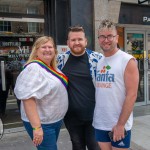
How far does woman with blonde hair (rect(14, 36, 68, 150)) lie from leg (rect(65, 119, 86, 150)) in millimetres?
338

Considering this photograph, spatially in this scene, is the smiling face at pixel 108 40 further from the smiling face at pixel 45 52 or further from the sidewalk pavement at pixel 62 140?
the sidewalk pavement at pixel 62 140

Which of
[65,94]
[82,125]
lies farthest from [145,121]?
[65,94]

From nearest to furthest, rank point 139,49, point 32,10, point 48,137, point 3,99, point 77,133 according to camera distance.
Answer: point 48,137
point 77,133
point 32,10
point 3,99
point 139,49

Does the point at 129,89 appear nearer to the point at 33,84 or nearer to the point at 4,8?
the point at 33,84

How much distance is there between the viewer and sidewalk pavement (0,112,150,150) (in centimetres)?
444

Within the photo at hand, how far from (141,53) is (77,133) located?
489 centimetres

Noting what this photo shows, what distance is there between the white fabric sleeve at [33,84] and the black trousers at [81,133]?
698 millimetres

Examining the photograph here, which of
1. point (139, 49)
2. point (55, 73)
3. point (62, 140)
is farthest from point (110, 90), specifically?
point (139, 49)

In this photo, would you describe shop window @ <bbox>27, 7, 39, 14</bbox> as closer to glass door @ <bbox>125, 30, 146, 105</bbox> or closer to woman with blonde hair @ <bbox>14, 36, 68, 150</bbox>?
glass door @ <bbox>125, 30, 146, 105</bbox>

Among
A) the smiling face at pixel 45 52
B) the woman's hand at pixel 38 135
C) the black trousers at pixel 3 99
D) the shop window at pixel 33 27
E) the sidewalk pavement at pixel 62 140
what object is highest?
the shop window at pixel 33 27

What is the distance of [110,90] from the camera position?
2406mm

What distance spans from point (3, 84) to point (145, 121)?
10.3ft

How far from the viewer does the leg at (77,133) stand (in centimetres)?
300

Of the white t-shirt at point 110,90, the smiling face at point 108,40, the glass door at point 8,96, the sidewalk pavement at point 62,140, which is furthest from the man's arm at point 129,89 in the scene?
the glass door at point 8,96
